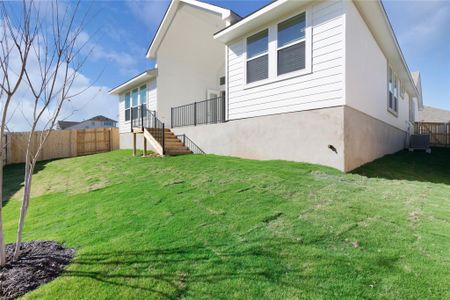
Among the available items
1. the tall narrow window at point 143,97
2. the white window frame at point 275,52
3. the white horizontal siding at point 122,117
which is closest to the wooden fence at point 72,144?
the white horizontal siding at point 122,117

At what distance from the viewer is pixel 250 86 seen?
8492mm

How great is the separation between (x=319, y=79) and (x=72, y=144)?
16.7 meters

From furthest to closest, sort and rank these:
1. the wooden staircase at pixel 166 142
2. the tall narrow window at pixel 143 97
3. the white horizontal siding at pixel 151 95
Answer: the tall narrow window at pixel 143 97
the white horizontal siding at pixel 151 95
the wooden staircase at pixel 166 142

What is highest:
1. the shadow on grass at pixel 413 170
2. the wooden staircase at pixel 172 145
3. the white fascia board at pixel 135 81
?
the white fascia board at pixel 135 81

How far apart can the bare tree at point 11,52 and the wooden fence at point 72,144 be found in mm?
14561

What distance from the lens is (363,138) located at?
760 cm

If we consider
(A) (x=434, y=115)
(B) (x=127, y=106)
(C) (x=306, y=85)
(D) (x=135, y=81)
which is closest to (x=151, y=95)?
(D) (x=135, y=81)

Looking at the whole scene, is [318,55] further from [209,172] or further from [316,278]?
[316,278]

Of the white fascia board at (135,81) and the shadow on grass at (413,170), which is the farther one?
the white fascia board at (135,81)

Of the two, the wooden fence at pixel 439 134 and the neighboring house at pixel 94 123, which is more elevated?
the neighboring house at pixel 94 123

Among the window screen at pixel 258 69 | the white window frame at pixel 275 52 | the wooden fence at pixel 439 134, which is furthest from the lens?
the wooden fence at pixel 439 134

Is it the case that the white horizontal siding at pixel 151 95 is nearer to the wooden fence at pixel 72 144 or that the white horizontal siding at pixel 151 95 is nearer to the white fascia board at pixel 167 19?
the white fascia board at pixel 167 19

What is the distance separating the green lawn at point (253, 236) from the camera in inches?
91.9

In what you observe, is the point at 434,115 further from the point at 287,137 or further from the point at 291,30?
the point at 287,137
